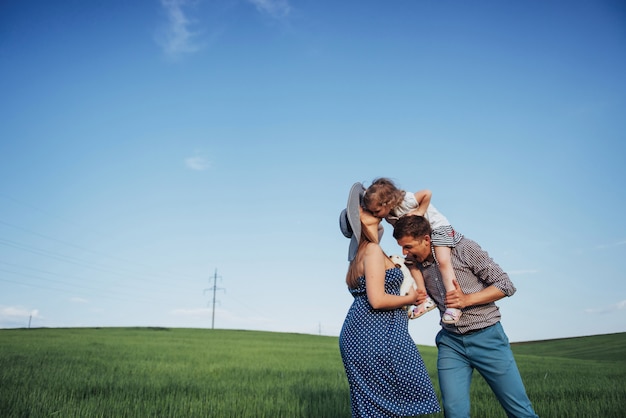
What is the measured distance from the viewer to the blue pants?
353 cm

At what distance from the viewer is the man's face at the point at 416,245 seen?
370 cm

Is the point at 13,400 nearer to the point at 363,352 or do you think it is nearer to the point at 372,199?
the point at 363,352

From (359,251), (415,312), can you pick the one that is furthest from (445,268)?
(359,251)

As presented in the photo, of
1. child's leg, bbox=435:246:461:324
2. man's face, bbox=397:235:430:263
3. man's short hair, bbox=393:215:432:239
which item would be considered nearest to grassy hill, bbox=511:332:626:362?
child's leg, bbox=435:246:461:324

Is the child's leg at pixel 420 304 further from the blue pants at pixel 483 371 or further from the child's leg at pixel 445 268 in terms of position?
the blue pants at pixel 483 371

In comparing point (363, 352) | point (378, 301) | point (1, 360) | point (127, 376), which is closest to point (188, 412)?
point (363, 352)

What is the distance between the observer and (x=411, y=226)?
3.64 meters

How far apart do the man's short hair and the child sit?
129 millimetres

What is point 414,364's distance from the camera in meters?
3.34

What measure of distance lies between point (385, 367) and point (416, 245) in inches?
40.5

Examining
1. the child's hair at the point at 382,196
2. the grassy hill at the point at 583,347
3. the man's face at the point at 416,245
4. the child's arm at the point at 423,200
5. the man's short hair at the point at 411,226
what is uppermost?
the child's arm at the point at 423,200

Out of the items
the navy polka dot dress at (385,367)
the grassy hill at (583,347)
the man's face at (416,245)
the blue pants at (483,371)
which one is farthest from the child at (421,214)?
the grassy hill at (583,347)

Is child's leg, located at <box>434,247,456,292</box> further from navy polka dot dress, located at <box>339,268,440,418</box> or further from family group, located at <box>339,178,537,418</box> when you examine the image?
navy polka dot dress, located at <box>339,268,440,418</box>

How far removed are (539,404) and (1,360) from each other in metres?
13.5
